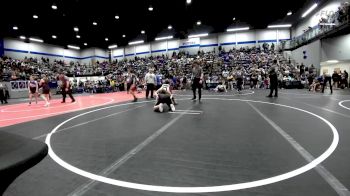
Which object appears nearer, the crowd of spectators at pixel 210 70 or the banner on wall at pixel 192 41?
the crowd of spectators at pixel 210 70

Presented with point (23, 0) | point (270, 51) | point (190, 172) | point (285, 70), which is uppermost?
point (23, 0)

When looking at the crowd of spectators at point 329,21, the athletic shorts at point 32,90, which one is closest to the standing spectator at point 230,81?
the crowd of spectators at point 329,21

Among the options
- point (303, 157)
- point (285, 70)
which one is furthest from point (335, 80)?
point (303, 157)

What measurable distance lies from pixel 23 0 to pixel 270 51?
2769cm

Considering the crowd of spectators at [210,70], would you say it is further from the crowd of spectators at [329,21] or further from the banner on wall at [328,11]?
the banner on wall at [328,11]

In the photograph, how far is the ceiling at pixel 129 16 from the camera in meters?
21.1

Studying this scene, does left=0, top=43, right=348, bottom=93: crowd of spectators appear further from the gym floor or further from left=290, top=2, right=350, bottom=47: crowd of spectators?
the gym floor

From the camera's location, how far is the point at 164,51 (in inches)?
1690

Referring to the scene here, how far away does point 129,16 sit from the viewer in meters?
25.3

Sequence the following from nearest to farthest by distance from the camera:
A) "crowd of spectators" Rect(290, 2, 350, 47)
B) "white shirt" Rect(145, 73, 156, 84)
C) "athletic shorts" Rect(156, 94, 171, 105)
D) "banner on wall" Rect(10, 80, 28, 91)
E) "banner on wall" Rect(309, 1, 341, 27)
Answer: "athletic shorts" Rect(156, 94, 171, 105) → "white shirt" Rect(145, 73, 156, 84) → "crowd of spectators" Rect(290, 2, 350, 47) → "banner on wall" Rect(10, 80, 28, 91) → "banner on wall" Rect(309, 1, 341, 27)

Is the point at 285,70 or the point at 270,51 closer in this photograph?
the point at 285,70

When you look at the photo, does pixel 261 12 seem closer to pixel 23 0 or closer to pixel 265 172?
pixel 23 0

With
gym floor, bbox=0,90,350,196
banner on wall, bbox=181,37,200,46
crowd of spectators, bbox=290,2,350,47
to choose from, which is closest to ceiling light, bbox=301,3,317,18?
crowd of spectators, bbox=290,2,350,47

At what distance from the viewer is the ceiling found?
69.4ft
